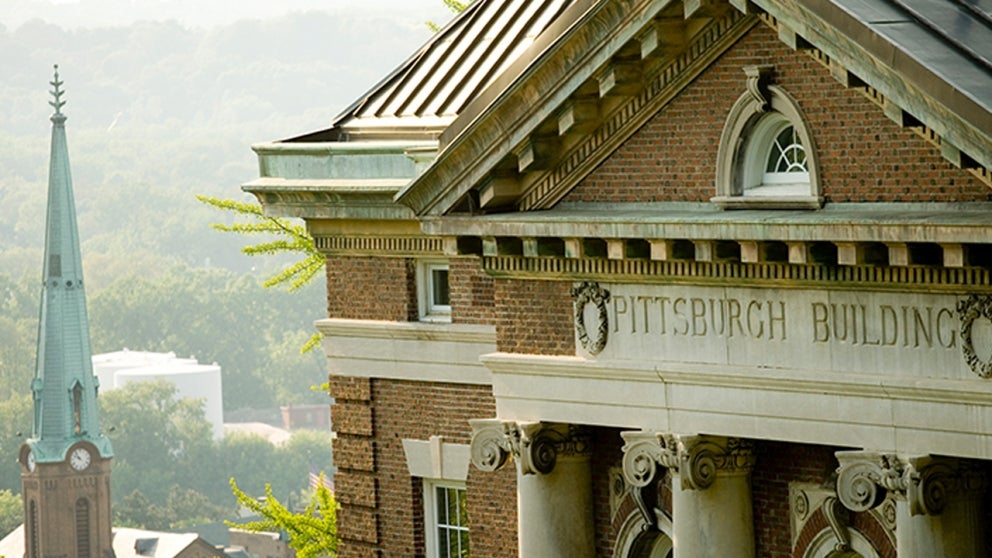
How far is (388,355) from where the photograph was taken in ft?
74.3

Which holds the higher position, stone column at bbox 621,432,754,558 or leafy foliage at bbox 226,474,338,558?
stone column at bbox 621,432,754,558

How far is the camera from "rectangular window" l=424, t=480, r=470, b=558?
22.6 m

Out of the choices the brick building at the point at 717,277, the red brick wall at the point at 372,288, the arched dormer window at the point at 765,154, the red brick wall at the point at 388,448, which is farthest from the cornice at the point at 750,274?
the red brick wall at the point at 372,288

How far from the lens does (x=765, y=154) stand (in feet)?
56.8

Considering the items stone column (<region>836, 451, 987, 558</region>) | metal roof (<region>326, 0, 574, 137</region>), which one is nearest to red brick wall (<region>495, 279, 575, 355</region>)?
metal roof (<region>326, 0, 574, 137</region>)

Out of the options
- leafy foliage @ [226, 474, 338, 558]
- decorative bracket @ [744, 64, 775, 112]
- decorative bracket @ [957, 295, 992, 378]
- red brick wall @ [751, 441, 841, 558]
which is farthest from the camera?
leafy foliage @ [226, 474, 338, 558]

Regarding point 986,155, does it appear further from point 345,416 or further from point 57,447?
point 57,447

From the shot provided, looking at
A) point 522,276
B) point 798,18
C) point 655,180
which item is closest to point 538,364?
point 522,276

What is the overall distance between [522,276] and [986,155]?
5497 mm

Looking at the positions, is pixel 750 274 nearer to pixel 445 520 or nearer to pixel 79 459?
pixel 445 520

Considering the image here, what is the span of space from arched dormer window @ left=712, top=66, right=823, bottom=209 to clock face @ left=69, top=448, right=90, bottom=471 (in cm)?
12764

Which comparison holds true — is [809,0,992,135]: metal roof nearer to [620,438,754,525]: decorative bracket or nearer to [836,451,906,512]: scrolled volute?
[836,451,906,512]: scrolled volute

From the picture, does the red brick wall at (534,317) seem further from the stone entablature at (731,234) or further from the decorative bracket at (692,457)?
the decorative bracket at (692,457)

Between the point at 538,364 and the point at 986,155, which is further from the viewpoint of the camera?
the point at 538,364
